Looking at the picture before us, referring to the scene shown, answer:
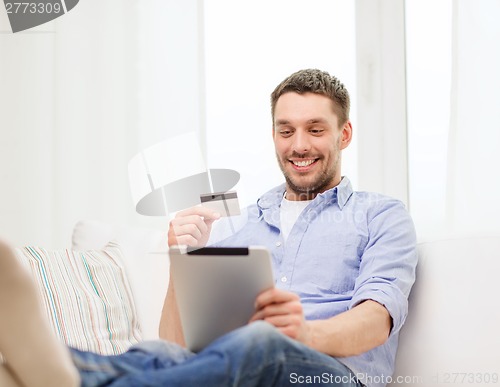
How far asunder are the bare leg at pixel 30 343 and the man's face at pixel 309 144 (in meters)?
0.98

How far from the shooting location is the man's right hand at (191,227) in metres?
1.37

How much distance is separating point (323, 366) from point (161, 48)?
1.78 metres

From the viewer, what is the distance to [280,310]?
112cm

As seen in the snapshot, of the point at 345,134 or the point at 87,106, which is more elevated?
the point at 87,106

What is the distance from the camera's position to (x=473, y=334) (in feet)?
4.55

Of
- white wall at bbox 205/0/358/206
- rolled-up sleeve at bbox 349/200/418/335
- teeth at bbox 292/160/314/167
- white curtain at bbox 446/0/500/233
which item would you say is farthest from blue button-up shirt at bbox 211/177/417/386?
white wall at bbox 205/0/358/206

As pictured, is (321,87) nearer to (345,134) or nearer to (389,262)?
(345,134)

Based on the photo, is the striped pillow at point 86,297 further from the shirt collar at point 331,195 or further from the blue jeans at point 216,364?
the blue jeans at point 216,364

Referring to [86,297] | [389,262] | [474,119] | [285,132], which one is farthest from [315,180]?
[474,119]

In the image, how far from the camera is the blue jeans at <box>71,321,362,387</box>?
933 millimetres

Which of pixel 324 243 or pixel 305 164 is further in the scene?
pixel 305 164

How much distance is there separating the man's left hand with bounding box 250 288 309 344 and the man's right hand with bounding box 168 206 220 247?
0.28 meters

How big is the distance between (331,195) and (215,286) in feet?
2.13

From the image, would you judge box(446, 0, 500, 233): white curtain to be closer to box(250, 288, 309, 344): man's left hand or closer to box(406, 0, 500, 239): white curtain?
box(406, 0, 500, 239): white curtain
